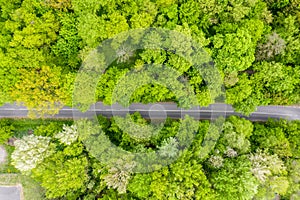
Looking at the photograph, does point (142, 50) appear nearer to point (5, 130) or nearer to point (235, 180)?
point (235, 180)

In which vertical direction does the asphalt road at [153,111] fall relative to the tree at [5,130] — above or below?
above

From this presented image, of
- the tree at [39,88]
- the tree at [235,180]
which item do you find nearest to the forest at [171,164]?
the tree at [235,180]

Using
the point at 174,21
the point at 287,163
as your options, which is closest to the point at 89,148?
the point at 174,21

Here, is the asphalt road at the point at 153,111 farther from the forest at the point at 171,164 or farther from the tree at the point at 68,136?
the tree at the point at 68,136

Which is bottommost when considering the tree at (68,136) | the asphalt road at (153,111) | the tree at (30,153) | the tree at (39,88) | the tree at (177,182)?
the tree at (177,182)

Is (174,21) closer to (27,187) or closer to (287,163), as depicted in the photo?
(287,163)

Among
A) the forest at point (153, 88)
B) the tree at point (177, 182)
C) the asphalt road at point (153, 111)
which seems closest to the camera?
the tree at point (177, 182)

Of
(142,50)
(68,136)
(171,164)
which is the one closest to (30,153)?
(68,136)

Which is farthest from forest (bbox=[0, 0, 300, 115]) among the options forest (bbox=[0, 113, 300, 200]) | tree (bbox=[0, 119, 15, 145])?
tree (bbox=[0, 119, 15, 145])

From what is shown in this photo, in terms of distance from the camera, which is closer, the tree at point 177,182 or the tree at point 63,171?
the tree at point 177,182

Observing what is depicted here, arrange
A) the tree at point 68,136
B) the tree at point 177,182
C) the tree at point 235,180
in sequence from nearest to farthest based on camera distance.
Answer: the tree at point 177,182 → the tree at point 235,180 → the tree at point 68,136
